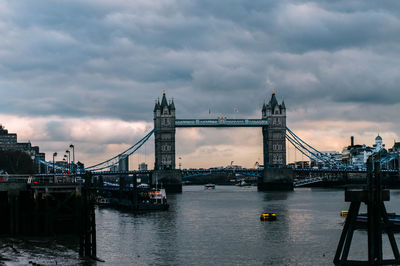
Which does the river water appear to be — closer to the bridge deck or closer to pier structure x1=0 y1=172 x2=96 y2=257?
pier structure x1=0 y1=172 x2=96 y2=257

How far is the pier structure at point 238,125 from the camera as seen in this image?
474ft

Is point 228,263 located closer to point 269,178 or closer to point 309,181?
point 269,178

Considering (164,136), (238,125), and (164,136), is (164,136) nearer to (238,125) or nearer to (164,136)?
(164,136)

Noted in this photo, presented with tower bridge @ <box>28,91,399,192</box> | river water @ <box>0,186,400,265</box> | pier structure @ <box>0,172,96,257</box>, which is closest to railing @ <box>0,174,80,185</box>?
pier structure @ <box>0,172,96,257</box>

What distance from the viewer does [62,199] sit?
4622cm

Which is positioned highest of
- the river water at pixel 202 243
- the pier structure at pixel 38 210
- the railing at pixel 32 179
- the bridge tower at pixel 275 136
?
the bridge tower at pixel 275 136

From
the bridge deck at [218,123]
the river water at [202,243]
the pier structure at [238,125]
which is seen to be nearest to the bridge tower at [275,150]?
the pier structure at [238,125]

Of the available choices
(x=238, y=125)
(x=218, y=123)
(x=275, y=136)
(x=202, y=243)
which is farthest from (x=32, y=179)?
(x=275, y=136)

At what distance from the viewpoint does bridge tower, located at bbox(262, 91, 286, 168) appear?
159 metres

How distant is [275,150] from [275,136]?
3.91 meters

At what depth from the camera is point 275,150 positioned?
159 m

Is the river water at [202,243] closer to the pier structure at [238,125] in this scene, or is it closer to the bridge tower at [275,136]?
the pier structure at [238,125]

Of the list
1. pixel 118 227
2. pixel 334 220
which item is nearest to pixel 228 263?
pixel 118 227

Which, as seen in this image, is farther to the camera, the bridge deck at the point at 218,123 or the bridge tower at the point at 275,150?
the bridge deck at the point at 218,123
